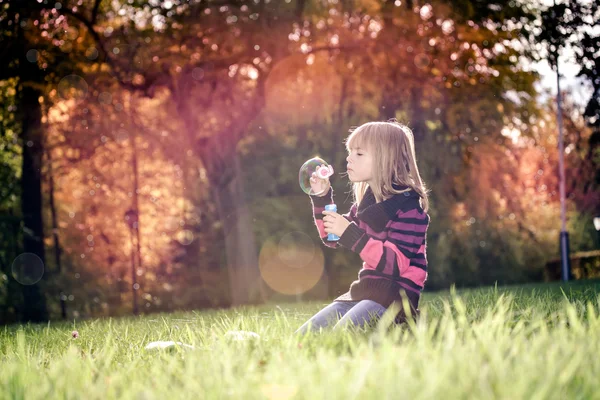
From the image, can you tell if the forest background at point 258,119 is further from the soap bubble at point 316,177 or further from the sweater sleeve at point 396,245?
the sweater sleeve at point 396,245

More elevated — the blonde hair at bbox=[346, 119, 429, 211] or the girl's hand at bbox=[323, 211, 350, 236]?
the blonde hair at bbox=[346, 119, 429, 211]

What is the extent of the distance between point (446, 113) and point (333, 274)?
7036 mm

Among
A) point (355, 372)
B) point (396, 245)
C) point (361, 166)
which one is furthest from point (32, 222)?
point (355, 372)

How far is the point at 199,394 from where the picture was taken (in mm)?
2969

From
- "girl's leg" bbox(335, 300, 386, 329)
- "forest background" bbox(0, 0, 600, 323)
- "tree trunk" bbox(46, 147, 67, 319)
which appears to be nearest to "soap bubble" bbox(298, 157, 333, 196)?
"girl's leg" bbox(335, 300, 386, 329)

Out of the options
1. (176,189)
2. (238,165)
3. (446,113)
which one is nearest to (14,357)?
(238,165)

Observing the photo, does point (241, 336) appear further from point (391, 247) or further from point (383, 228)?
point (383, 228)

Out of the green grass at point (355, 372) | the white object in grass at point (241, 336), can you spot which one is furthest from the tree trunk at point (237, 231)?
the green grass at point (355, 372)

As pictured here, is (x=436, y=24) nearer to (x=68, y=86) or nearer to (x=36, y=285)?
(x=68, y=86)

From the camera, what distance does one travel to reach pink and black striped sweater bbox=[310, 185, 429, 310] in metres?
4.93

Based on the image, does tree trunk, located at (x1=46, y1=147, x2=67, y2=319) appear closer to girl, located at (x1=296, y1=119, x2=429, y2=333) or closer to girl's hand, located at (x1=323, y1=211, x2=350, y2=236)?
girl, located at (x1=296, y1=119, x2=429, y2=333)

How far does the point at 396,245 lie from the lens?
5004 mm

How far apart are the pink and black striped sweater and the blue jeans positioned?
0.09 meters

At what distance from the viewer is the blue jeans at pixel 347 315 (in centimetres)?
491
